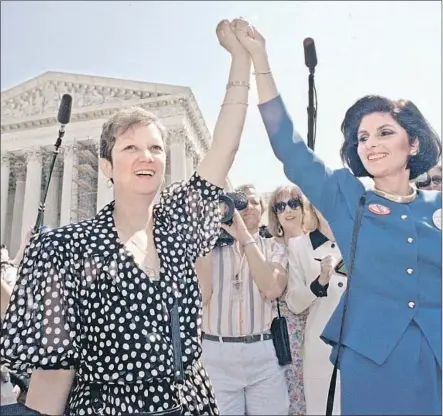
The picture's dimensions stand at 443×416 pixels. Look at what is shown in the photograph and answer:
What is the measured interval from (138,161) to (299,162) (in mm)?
358

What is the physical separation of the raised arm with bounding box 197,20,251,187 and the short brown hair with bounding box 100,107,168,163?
16cm

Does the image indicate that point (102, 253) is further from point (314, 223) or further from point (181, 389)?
point (314, 223)

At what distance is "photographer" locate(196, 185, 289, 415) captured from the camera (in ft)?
6.02

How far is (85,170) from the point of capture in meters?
1.92

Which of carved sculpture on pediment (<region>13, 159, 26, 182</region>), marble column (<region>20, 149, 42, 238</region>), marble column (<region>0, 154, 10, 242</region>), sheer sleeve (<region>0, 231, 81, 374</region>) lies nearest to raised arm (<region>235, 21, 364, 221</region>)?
sheer sleeve (<region>0, 231, 81, 374</region>)

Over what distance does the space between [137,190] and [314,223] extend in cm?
111

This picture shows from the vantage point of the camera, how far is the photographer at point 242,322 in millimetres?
1834

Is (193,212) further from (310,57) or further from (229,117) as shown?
(310,57)

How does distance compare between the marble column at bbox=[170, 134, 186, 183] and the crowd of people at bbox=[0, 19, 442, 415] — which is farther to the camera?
the marble column at bbox=[170, 134, 186, 183]

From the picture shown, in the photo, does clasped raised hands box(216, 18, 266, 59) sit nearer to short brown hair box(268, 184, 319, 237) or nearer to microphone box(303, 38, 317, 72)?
microphone box(303, 38, 317, 72)

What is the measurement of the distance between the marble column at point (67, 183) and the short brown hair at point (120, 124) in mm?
821

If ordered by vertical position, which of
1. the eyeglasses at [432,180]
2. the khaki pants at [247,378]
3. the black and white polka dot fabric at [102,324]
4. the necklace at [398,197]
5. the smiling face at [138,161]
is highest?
the eyeglasses at [432,180]

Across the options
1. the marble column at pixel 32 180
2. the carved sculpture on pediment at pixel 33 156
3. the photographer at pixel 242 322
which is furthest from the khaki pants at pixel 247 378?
the carved sculpture on pediment at pixel 33 156

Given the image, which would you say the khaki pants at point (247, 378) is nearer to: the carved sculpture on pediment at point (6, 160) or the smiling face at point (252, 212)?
the smiling face at point (252, 212)
